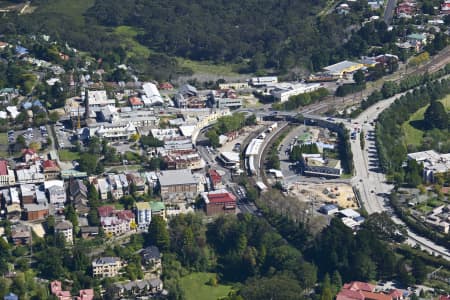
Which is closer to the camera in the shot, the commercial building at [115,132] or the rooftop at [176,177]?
the rooftop at [176,177]

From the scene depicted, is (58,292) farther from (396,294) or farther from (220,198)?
(396,294)

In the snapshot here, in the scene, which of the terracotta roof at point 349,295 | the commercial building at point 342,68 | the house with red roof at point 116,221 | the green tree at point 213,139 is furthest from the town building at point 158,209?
the commercial building at point 342,68

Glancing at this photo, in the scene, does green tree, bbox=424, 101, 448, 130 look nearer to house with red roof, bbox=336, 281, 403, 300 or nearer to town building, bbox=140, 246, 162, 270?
house with red roof, bbox=336, 281, 403, 300

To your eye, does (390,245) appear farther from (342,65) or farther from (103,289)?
(342,65)

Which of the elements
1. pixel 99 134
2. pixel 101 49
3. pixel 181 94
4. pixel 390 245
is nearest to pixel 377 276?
pixel 390 245

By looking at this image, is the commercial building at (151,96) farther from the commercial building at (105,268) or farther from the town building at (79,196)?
the commercial building at (105,268)

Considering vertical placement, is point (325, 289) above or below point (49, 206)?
below
